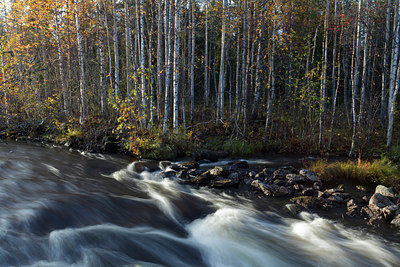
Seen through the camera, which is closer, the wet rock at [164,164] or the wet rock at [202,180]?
the wet rock at [202,180]

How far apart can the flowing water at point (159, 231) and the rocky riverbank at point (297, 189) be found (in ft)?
1.70

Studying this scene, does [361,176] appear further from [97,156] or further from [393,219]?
[97,156]

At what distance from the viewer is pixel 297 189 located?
22.4 feet

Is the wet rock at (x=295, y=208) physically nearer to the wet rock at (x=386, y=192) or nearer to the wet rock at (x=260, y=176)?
the wet rock at (x=260, y=176)

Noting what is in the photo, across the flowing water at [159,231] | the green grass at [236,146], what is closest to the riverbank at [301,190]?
the flowing water at [159,231]

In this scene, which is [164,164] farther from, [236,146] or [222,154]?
[236,146]

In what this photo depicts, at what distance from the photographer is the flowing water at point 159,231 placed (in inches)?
153

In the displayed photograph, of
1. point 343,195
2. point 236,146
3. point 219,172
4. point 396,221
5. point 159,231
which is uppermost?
point 236,146

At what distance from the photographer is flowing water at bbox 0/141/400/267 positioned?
388cm

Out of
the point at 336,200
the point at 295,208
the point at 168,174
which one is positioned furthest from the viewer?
the point at 168,174

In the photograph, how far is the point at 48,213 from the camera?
4605 mm

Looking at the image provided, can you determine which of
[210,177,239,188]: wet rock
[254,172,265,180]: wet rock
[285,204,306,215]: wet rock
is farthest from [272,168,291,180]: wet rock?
[285,204,306,215]: wet rock

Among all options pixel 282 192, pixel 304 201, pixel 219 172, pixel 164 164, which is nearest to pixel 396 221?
pixel 304 201

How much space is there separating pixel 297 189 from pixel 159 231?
3865mm
